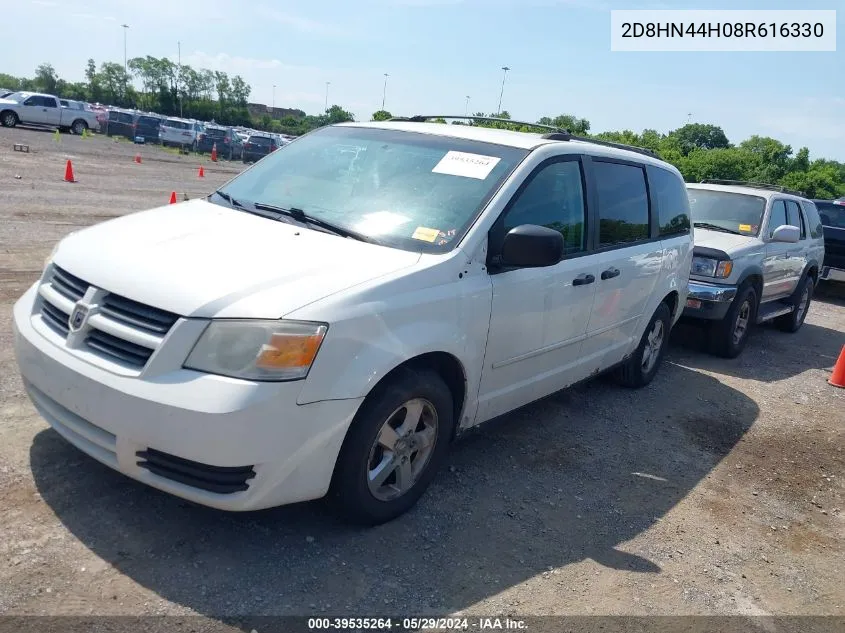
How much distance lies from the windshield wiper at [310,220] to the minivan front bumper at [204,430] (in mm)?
989

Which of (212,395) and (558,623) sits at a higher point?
(212,395)

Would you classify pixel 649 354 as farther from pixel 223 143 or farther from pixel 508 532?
pixel 223 143

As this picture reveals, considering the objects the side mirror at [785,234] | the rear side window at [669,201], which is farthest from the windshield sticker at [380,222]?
the side mirror at [785,234]

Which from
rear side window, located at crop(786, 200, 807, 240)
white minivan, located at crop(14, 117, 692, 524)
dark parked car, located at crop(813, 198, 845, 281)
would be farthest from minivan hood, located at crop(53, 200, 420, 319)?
dark parked car, located at crop(813, 198, 845, 281)

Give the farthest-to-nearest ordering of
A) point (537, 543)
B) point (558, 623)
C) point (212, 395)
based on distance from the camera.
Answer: point (537, 543) → point (558, 623) → point (212, 395)

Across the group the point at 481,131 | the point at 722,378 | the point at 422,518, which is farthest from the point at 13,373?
the point at 722,378

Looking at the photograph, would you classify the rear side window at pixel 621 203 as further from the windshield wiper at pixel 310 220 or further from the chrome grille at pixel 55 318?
the chrome grille at pixel 55 318

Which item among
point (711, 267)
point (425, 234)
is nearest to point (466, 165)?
point (425, 234)

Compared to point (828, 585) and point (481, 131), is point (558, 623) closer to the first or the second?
point (828, 585)

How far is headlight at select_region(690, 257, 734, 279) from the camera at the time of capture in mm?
7738

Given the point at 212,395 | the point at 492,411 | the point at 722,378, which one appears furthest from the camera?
the point at 722,378

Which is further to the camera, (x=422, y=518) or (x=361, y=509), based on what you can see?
(x=422, y=518)

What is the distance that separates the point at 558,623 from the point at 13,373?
368 centimetres

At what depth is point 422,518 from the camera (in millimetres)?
3709
